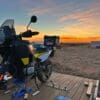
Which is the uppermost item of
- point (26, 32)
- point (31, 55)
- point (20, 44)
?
point (26, 32)

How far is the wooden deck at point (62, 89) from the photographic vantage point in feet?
12.0

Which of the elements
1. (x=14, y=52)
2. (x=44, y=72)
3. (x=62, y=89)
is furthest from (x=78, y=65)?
(x=14, y=52)

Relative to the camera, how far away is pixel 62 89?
161 inches

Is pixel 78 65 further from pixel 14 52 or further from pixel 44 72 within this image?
pixel 14 52

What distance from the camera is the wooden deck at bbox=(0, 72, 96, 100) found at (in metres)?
3.64

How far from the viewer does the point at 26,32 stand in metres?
3.01

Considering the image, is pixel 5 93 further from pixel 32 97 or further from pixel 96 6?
pixel 96 6

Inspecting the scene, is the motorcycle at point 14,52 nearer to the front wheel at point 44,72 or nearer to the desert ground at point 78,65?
the front wheel at point 44,72

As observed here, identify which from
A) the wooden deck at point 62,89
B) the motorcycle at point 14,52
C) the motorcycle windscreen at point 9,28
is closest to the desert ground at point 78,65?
the wooden deck at point 62,89

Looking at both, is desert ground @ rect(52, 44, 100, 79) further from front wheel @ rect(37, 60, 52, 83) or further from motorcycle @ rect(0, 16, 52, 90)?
motorcycle @ rect(0, 16, 52, 90)

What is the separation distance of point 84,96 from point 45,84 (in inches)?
41.7

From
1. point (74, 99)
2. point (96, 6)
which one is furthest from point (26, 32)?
point (96, 6)

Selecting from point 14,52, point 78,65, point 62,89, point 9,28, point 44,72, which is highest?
point 9,28

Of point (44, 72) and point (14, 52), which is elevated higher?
point (14, 52)
